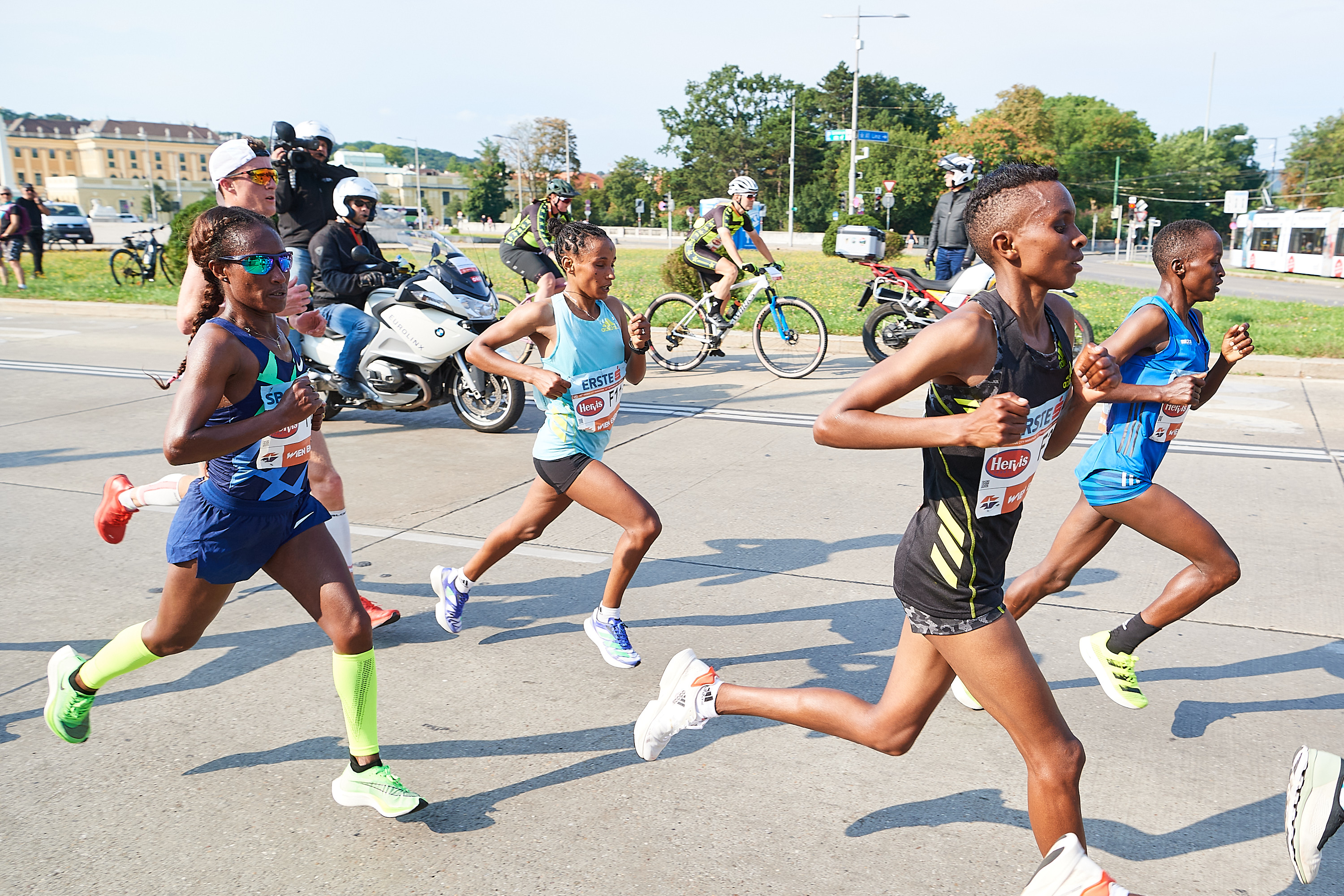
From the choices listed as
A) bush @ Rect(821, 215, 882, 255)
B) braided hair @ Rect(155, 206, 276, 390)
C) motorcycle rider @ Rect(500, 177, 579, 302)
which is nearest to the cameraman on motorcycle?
motorcycle rider @ Rect(500, 177, 579, 302)

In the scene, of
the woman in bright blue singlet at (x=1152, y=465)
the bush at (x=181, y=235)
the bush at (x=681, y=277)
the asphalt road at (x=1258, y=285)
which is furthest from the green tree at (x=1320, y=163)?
the woman in bright blue singlet at (x=1152, y=465)

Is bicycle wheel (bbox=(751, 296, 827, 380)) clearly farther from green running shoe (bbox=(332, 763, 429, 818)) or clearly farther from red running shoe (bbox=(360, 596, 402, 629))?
green running shoe (bbox=(332, 763, 429, 818))

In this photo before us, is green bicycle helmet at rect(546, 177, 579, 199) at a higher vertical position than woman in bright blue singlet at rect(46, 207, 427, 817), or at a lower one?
higher

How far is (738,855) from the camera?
116 inches

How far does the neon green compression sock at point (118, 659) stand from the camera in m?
3.30

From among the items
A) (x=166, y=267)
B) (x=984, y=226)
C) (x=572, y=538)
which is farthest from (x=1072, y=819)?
(x=166, y=267)

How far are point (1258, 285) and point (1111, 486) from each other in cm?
3383

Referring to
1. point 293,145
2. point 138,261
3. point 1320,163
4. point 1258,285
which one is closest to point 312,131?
point 293,145

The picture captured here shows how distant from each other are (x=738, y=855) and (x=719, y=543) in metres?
3.03

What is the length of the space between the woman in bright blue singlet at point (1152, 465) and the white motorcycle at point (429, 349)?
564 centimetres

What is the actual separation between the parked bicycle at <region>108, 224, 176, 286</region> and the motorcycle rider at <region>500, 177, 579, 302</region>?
39.5 feet

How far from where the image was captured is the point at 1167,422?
3.67 m

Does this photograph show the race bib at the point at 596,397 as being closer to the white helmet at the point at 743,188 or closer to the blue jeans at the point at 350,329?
the blue jeans at the point at 350,329

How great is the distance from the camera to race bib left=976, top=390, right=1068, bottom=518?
2.48 metres
